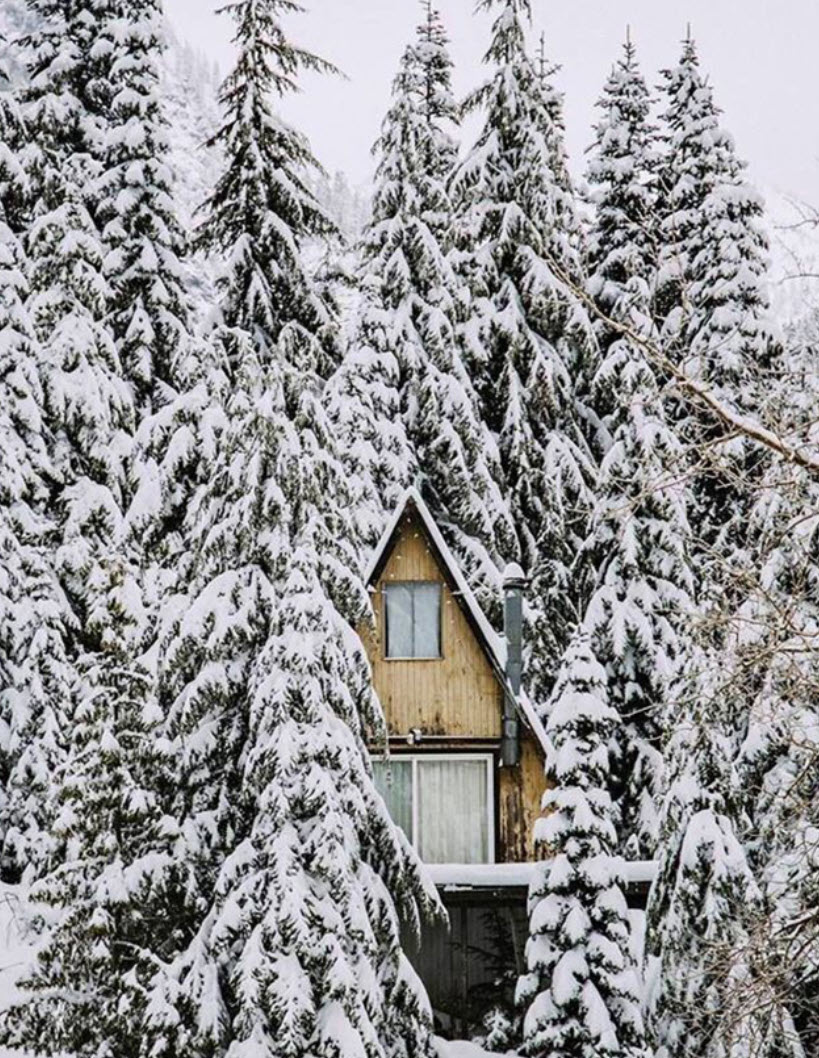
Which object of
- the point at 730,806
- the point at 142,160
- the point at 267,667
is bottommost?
the point at 730,806

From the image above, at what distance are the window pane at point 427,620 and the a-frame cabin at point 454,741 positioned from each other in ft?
0.06

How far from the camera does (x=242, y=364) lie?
14656mm

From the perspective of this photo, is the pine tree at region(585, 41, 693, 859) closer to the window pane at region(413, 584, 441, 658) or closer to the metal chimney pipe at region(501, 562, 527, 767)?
the metal chimney pipe at region(501, 562, 527, 767)

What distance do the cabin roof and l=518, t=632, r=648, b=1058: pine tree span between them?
3.21m

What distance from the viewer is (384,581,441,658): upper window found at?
2216 cm

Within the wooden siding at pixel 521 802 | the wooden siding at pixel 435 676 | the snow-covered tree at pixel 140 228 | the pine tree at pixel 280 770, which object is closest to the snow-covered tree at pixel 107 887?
the pine tree at pixel 280 770

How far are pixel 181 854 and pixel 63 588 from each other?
12.8 m

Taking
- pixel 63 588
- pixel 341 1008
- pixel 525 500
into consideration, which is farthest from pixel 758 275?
pixel 341 1008

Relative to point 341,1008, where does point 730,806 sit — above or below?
above

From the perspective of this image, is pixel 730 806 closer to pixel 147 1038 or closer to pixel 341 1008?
pixel 341 1008

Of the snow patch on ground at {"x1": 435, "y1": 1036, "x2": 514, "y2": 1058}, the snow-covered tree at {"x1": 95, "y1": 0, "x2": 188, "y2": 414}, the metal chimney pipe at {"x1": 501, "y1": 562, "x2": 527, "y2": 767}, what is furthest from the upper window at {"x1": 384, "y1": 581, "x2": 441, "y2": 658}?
the snow-covered tree at {"x1": 95, "y1": 0, "x2": 188, "y2": 414}

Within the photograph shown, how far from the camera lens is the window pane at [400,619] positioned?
72.7 ft

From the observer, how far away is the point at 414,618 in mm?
22156

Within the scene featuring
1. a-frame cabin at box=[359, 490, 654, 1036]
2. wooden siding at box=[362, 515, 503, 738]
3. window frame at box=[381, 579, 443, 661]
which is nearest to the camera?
a-frame cabin at box=[359, 490, 654, 1036]
